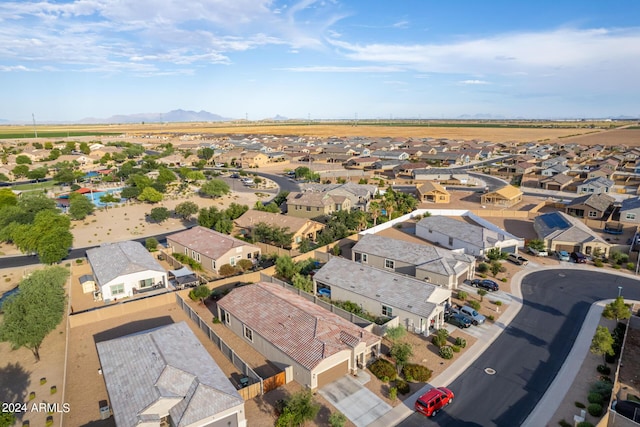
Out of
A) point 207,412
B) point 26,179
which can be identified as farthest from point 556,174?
point 26,179

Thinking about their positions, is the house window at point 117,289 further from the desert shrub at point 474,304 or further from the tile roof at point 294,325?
the desert shrub at point 474,304

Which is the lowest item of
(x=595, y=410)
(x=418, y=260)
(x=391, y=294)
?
(x=595, y=410)

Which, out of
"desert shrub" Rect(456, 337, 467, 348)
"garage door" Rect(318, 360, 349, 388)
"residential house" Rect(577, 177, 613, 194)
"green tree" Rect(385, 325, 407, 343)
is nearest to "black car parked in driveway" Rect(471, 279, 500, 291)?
"desert shrub" Rect(456, 337, 467, 348)

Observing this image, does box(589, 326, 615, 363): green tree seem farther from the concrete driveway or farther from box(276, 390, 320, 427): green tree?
box(276, 390, 320, 427): green tree

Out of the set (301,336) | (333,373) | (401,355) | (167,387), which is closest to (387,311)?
(401,355)

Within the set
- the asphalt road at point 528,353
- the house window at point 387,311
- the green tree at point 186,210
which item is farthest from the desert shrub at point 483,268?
the green tree at point 186,210

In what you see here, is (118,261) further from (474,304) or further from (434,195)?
(434,195)

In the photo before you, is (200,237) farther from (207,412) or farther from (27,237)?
(207,412)
